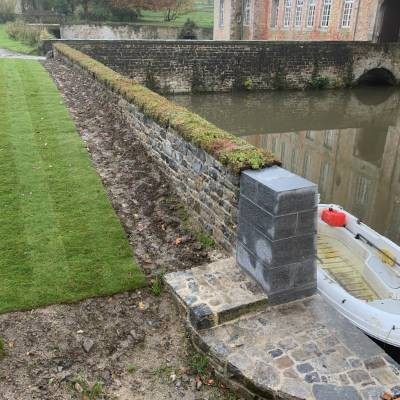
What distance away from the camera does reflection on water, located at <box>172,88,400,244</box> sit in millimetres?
11375

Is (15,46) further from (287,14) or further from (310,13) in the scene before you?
(310,13)

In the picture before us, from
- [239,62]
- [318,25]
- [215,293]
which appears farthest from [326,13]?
[215,293]

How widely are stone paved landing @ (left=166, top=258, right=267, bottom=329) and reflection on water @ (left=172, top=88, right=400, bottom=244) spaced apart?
17.8 ft

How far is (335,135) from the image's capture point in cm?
1692

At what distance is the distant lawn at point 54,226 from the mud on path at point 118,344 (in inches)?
9.2

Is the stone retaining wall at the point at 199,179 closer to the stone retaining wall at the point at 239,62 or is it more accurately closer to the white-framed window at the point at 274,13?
the stone retaining wall at the point at 239,62

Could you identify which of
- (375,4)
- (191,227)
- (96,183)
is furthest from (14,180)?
(375,4)

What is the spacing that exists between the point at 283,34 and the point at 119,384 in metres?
32.6

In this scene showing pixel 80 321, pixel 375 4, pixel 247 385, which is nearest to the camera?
pixel 247 385

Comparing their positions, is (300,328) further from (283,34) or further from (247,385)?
(283,34)

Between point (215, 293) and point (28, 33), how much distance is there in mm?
30627

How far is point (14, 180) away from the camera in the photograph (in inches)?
308

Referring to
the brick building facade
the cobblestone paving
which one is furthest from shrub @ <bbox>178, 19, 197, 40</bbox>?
the cobblestone paving

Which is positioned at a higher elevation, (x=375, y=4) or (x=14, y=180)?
(x=375, y=4)
